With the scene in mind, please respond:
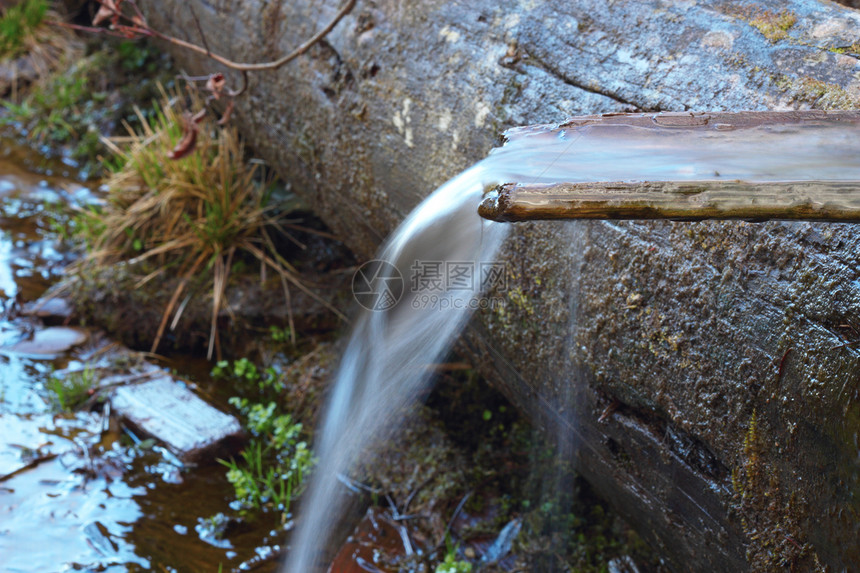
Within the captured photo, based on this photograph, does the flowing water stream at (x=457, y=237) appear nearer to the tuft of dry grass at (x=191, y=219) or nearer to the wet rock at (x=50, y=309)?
the tuft of dry grass at (x=191, y=219)

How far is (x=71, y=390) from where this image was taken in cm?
299

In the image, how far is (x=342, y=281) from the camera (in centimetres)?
348

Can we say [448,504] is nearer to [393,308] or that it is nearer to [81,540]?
[393,308]

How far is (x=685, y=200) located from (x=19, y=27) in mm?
6451

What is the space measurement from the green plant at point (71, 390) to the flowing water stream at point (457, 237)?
1.08 m

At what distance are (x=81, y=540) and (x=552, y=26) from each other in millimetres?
2190

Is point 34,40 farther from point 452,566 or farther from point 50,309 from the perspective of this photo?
point 452,566

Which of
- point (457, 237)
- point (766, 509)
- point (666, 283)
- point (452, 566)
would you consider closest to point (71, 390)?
point (452, 566)

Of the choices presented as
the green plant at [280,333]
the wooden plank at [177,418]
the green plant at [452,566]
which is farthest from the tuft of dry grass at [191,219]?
the green plant at [452,566]

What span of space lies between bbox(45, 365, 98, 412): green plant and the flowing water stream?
108cm

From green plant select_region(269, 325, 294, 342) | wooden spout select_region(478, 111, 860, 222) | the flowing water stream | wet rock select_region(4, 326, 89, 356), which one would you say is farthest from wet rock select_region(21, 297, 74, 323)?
wooden spout select_region(478, 111, 860, 222)

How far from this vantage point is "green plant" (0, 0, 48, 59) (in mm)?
5797

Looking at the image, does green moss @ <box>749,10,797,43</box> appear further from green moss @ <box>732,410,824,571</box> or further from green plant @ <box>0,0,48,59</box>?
green plant @ <box>0,0,48,59</box>

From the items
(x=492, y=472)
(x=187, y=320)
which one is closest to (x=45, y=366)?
(x=187, y=320)
